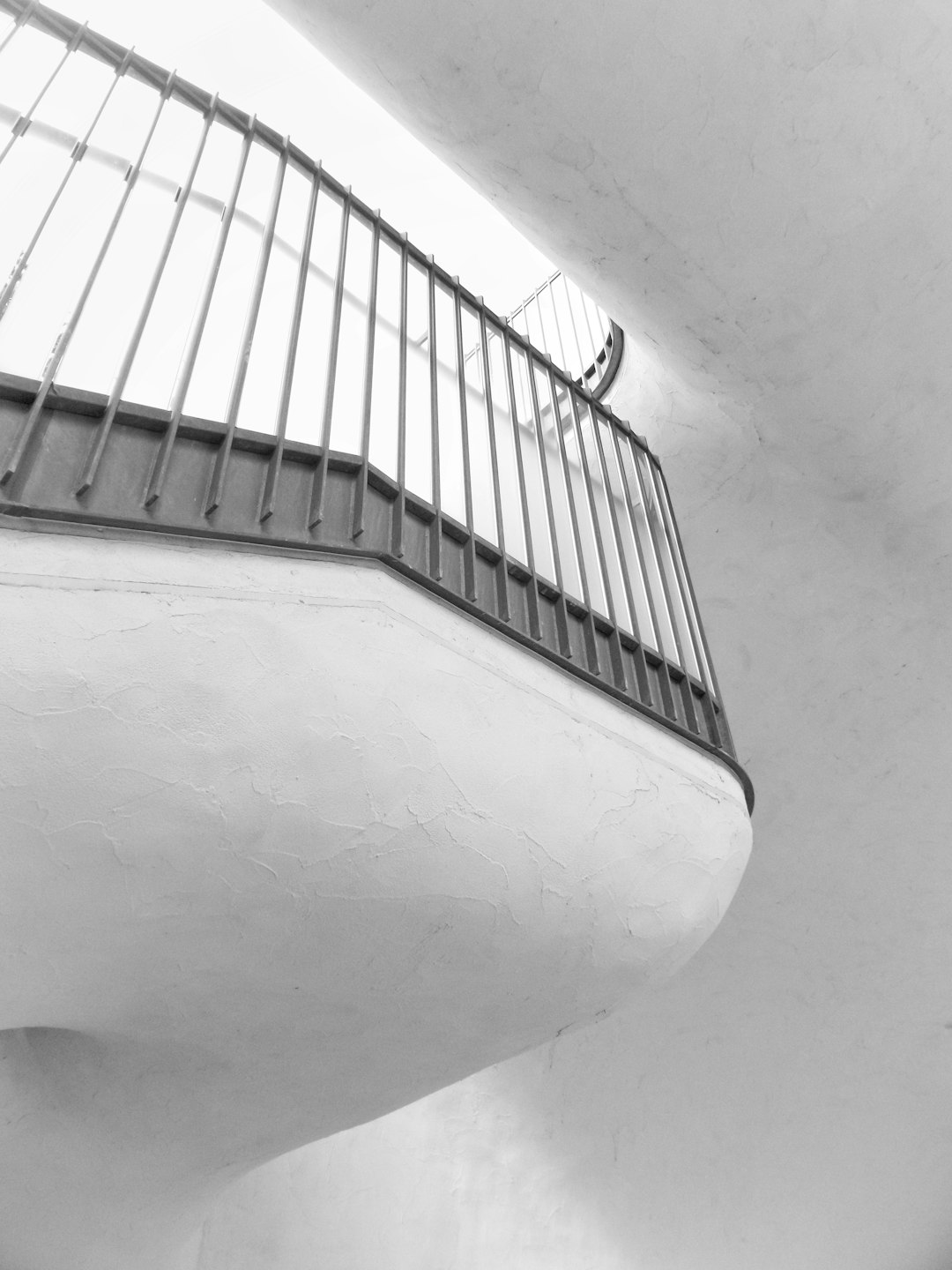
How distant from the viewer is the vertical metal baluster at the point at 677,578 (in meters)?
2.57

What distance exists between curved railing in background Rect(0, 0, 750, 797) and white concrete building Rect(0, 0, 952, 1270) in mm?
28

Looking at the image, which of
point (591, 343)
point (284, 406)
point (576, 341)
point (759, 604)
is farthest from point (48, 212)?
point (576, 341)

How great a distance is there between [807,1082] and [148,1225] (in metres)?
3.17

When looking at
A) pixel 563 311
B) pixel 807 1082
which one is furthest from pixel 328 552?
pixel 807 1082

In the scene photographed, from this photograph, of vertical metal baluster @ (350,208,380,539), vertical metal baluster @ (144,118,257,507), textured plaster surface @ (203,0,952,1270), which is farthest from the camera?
textured plaster surface @ (203,0,952,1270)

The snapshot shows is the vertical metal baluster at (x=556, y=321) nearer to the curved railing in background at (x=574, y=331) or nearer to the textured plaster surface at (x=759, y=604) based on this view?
the curved railing in background at (x=574, y=331)

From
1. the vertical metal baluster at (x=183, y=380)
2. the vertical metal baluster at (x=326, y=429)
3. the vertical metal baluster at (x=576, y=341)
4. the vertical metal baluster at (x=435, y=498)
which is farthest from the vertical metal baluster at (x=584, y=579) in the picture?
the vertical metal baluster at (x=576, y=341)

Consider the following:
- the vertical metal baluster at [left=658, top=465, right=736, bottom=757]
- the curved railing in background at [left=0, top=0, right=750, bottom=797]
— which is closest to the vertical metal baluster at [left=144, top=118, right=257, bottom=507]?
the curved railing in background at [left=0, top=0, right=750, bottom=797]

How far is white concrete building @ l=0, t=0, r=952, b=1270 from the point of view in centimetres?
149

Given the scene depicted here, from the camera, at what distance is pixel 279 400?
3336 millimetres

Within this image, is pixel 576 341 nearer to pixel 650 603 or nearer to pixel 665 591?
pixel 665 591

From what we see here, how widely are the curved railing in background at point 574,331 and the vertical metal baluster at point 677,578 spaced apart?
2.14 feet

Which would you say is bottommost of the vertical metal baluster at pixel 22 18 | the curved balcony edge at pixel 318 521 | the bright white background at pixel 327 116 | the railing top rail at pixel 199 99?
the curved balcony edge at pixel 318 521

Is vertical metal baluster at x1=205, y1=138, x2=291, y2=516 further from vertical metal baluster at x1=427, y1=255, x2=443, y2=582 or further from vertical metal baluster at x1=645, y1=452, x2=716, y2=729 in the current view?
vertical metal baluster at x1=645, y1=452, x2=716, y2=729
